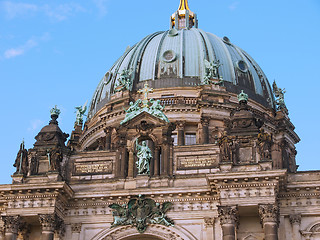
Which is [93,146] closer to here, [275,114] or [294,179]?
[275,114]

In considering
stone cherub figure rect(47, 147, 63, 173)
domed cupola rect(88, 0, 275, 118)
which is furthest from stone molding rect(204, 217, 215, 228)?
domed cupola rect(88, 0, 275, 118)

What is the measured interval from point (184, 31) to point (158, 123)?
61.1ft

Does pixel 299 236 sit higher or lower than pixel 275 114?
lower

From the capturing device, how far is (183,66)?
1932 inches

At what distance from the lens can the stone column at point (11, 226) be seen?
3353 centimetres

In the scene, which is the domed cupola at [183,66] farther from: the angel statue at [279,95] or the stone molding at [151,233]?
the stone molding at [151,233]

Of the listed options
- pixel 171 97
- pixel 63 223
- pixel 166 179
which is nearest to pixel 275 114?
pixel 171 97

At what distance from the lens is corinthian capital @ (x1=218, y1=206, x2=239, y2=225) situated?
31964 mm

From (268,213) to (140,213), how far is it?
7152 millimetres

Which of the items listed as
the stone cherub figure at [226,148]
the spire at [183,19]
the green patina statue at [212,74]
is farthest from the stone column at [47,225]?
the spire at [183,19]

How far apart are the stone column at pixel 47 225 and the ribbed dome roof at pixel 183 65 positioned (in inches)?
687

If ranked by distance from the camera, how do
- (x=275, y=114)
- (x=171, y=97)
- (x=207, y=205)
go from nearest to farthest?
1. (x=207, y=205)
2. (x=171, y=97)
3. (x=275, y=114)

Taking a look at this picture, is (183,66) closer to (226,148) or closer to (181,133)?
(181,133)

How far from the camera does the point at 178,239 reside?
3350 centimetres
